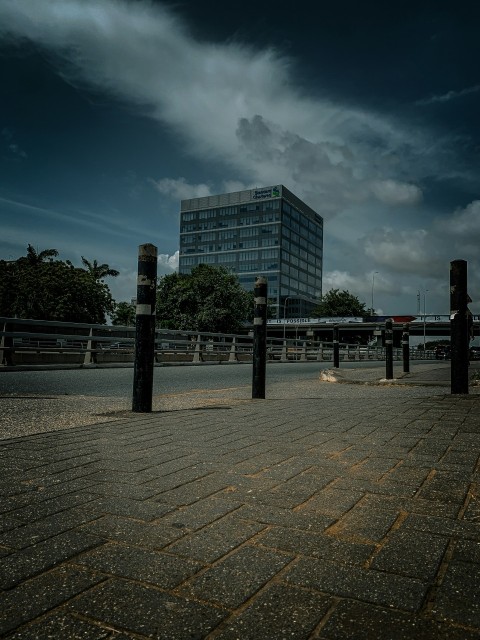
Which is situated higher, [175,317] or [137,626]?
[175,317]

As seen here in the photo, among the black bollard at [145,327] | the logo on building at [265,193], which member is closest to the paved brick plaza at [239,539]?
the black bollard at [145,327]

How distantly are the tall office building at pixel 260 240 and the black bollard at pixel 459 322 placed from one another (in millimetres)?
115400

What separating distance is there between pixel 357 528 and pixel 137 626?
3.20ft

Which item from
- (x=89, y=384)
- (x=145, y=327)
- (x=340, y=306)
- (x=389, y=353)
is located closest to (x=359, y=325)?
(x=340, y=306)

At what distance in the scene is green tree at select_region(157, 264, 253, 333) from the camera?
5575 centimetres

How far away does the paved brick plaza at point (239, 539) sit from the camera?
1318 mm

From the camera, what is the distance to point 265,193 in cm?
13512

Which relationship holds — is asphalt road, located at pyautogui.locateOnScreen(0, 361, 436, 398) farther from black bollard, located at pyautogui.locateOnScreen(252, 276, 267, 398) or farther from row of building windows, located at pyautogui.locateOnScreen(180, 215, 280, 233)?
row of building windows, located at pyautogui.locateOnScreen(180, 215, 280, 233)

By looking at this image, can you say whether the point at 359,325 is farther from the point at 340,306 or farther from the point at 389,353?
the point at 389,353

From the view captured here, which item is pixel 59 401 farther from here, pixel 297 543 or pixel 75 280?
pixel 75 280

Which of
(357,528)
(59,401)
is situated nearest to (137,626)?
(357,528)

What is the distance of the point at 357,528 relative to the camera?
6.37 feet

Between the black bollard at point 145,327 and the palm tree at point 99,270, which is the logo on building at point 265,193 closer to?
the palm tree at point 99,270

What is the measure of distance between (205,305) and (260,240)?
78545mm
